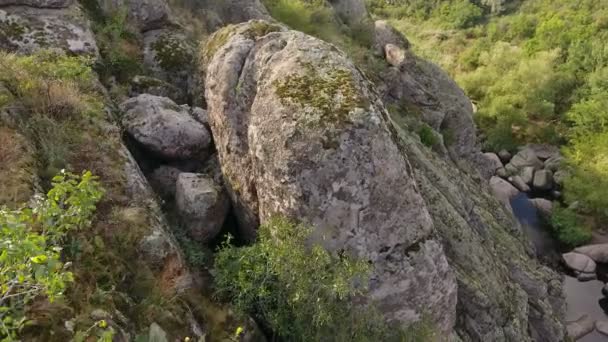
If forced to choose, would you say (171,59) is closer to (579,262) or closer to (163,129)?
(163,129)

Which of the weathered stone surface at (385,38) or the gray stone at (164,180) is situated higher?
the gray stone at (164,180)

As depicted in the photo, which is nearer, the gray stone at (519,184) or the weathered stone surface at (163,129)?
the weathered stone surface at (163,129)

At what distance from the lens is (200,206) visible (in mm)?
10945

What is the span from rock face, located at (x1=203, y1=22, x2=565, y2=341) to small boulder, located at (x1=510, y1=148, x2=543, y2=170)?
1280 inches

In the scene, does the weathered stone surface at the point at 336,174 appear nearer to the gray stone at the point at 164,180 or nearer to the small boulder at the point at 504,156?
the gray stone at the point at 164,180

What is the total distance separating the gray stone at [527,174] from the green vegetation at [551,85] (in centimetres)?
321

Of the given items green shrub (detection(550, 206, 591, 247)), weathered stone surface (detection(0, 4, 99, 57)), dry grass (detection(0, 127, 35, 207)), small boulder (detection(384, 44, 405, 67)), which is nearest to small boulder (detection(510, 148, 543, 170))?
green shrub (detection(550, 206, 591, 247))

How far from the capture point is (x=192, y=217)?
1084 centimetres

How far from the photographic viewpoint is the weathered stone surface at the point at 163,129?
12.1m

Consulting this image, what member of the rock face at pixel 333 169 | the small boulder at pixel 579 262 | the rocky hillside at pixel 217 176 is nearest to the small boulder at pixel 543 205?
the small boulder at pixel 579 262

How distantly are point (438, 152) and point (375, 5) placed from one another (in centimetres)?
8543

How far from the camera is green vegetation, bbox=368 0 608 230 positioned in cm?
3884

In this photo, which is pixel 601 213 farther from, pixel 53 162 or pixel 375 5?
pixel 375 5

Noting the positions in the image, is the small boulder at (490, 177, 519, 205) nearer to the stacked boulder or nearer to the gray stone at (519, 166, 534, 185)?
the gray stone at (519, 166, 534, 185)
